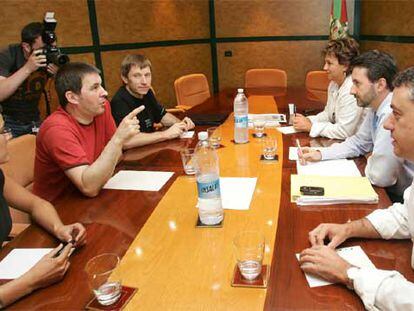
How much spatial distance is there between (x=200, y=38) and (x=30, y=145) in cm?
446

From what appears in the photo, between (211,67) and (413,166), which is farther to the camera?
(211,67)

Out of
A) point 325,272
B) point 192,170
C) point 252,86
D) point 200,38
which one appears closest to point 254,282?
point 325,272

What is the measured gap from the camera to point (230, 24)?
6.24 metres

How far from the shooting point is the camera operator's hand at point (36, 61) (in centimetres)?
304

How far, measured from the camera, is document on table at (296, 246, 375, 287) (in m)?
1.09

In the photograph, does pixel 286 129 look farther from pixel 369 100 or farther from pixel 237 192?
pixel 237 192

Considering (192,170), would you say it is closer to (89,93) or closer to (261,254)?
(89,93)

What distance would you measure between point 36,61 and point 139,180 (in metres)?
1.75

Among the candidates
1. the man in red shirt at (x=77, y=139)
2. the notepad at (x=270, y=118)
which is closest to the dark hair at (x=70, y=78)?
the man in red shirt at (x=77, y=139)

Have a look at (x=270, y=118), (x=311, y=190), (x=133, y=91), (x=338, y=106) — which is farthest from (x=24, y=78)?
(x=311, y=190)

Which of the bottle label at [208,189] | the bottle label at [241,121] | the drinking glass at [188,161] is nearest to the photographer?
the bottle label at [208,189]

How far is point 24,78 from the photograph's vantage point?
3.12m

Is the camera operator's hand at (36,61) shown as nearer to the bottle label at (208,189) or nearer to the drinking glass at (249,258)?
the bottle label at (208,189)

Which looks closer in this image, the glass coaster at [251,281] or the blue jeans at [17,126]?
the glass coaster at [251,281]
